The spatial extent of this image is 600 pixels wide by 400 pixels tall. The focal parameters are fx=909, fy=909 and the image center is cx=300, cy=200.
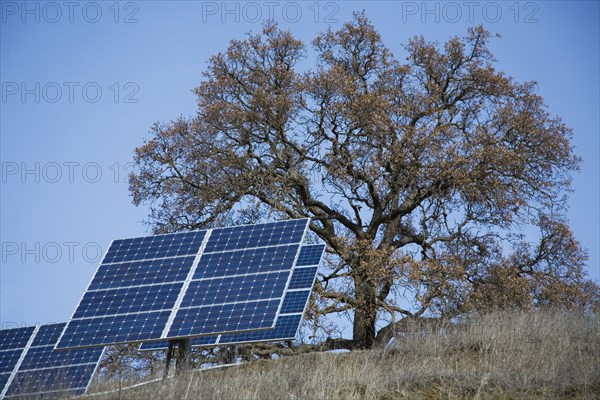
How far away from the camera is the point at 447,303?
30.0 m

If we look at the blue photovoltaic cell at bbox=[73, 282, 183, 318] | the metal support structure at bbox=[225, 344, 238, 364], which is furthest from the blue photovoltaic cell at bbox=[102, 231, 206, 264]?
the metal support structure at bbox=[225, 344, 238, 364]

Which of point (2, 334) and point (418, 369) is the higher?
point (2, 334)

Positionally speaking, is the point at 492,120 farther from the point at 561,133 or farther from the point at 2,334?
the point at 2,334

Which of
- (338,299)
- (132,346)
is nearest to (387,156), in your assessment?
(338,299)

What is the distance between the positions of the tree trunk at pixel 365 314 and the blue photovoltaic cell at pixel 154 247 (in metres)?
7.74

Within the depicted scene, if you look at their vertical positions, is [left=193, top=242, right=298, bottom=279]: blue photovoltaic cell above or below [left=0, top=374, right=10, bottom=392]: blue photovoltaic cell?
above

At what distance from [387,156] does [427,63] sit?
17.7ft

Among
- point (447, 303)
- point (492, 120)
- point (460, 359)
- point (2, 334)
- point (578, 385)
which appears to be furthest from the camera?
point (492, 120)

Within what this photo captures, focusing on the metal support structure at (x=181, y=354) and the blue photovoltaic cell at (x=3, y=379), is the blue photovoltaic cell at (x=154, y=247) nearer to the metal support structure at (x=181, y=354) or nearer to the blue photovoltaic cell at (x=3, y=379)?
the metal support structure at (x=181, y=354)

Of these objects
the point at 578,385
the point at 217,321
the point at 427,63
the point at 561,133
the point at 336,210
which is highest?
the point at 427,63

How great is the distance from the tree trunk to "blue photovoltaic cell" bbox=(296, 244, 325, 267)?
170 inches

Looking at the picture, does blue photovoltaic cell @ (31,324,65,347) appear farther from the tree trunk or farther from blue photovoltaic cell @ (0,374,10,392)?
the tree trunk

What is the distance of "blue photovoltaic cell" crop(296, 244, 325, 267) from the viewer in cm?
2445

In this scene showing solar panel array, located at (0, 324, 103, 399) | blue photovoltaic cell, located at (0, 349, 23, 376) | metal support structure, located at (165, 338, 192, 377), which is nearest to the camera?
metal support structure, located at (165, 338, 192, 377)
